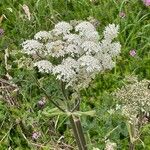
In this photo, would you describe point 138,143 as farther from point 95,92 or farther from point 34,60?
point 34,60

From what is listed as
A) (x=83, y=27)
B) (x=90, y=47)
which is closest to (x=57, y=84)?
(x=83, y=27)

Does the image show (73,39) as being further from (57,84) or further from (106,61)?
(57,84)

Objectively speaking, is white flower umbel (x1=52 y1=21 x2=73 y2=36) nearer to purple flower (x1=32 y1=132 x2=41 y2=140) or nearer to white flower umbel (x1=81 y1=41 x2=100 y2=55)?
white flower umbel (x1=81 y1=41 x2=100 y2=55)

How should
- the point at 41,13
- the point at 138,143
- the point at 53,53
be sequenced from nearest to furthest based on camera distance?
the point at 53,53, the point at 138,143, the point at 41,13

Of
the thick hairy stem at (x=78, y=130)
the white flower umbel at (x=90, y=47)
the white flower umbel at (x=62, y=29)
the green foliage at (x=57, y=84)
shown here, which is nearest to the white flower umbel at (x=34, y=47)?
the white flower umbel at (x=62, y=29)

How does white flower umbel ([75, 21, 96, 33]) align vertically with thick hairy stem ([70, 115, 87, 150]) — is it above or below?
above

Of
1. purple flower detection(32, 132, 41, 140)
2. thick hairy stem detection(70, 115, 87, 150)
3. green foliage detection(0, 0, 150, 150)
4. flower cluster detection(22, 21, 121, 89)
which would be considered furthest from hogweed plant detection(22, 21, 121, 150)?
purple flower detection(32, 132, 41, 140)

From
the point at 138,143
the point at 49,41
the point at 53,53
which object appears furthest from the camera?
the point at 138,143

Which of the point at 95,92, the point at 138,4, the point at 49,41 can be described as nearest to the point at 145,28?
the point at 138,4
